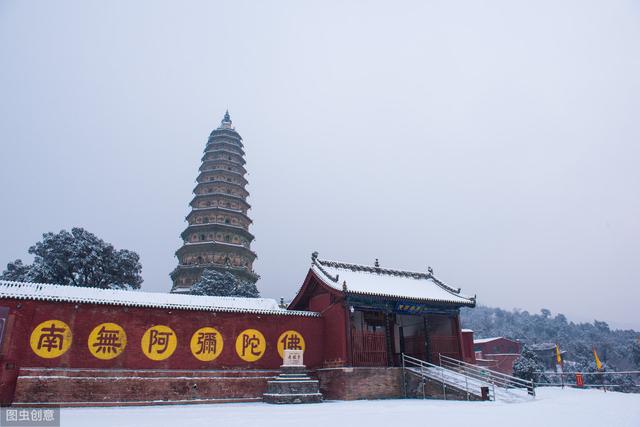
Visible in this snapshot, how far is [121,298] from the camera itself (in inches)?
529

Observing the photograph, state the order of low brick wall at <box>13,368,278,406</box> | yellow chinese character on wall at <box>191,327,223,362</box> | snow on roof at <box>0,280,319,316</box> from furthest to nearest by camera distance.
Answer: yellow chinese character on wall at <box>191,327,223,362</box> → snow on roof at <box>0,280,319,316</box> → low brick wall at <box>13,368,278,406</box>

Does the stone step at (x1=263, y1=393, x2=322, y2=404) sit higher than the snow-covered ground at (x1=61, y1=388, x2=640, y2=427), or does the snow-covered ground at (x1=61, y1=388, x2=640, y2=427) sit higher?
the snow-covered ground at (x1=61, y1=388, x2=640, y2=427)

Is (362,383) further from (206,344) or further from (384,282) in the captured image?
(206,344)

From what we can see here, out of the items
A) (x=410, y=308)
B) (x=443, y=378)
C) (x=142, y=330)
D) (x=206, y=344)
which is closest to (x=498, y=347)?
(x=410, y=308)

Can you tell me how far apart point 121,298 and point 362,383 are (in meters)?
8.74

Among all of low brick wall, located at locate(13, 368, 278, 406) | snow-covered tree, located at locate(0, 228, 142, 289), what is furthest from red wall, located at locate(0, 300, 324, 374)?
snow-covered tree, located at locate(0, 228, 142, 289)

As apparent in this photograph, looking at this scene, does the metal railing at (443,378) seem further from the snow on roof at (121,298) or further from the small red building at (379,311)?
the snow on roof at (121,298)

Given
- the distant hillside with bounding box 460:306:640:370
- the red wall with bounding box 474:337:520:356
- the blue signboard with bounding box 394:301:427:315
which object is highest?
the blue signboard with bounding box 394:301:427:315

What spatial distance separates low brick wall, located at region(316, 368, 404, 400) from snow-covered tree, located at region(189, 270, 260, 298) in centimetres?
1676

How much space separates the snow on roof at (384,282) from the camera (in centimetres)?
1590

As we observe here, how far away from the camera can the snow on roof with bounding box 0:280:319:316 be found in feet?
40.3

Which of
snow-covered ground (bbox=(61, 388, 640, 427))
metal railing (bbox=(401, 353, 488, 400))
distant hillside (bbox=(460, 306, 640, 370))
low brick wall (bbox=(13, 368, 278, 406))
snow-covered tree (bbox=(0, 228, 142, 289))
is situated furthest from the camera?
distant hillside (bbox=(460, 306, 640, 370))

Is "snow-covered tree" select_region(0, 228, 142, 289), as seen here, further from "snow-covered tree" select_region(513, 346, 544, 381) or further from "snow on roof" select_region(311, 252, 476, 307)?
"snow-covered tree" select_region(513, 346, 544, 381)

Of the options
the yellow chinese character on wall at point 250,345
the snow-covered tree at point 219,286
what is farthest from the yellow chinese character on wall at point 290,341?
the snow-covered tree at point 219,286
